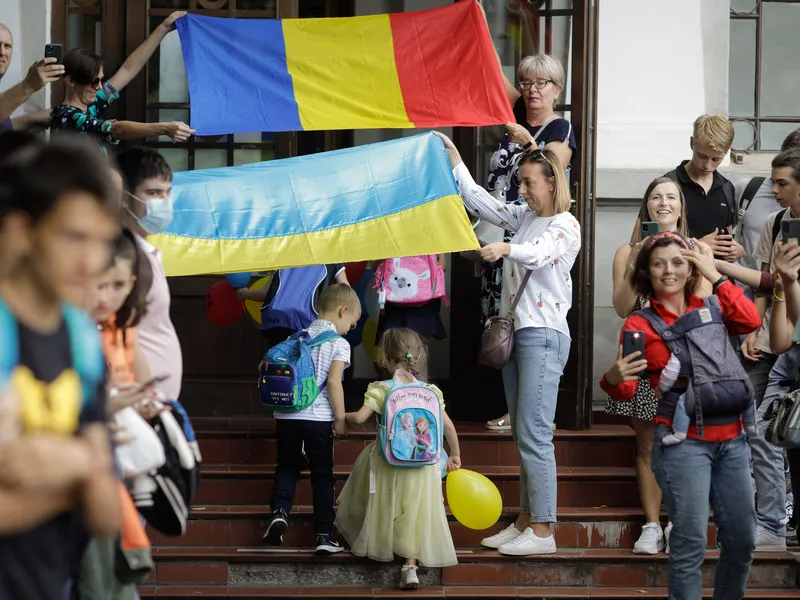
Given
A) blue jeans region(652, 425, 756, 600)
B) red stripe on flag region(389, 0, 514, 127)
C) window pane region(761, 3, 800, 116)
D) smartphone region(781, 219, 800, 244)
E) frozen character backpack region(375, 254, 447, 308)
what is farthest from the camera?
window pane region(761, 3, 800, 116)

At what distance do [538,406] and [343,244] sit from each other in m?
1.34

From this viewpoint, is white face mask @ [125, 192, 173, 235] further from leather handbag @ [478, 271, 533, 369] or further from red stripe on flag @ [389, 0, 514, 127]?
red stripe on flag @ [389, 0, 514, 127]

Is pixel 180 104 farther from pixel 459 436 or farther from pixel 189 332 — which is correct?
pixel 459 436

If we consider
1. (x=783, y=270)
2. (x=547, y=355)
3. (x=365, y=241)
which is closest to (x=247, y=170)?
(x=365, y=241)

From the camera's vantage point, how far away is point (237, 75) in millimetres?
7316

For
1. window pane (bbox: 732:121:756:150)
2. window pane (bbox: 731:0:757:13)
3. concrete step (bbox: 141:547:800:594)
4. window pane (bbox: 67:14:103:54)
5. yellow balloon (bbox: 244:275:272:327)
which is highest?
window pane (bbox: 731:0:757:13)

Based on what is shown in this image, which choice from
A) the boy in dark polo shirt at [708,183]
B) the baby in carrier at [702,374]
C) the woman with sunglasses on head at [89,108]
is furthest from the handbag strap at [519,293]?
the woman with sunglasses on head at [89,108]

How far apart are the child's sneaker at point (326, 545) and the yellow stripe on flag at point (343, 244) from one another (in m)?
1.53

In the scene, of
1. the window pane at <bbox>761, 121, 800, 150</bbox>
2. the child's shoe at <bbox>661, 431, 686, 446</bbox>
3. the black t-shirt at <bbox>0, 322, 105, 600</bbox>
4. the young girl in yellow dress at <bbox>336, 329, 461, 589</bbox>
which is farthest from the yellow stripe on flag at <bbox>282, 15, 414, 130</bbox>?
the black t-shirt at <bbox>0, 322, 105, 600</bbox>

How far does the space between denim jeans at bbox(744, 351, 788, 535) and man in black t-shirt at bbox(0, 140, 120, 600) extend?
199 inches

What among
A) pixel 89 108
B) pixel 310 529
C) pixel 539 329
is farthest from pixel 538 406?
pixel 89 108

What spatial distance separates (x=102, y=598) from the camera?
148 inches

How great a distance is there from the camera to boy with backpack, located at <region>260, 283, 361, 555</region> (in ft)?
22.1

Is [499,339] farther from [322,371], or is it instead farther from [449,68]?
[449,68]
